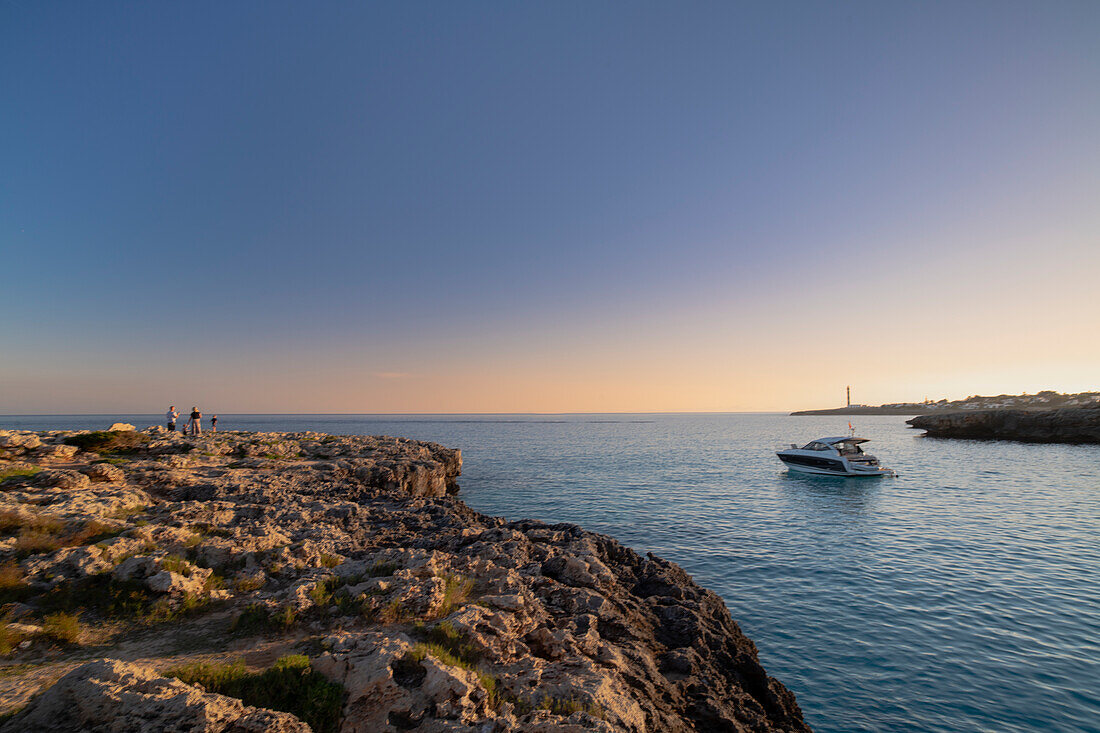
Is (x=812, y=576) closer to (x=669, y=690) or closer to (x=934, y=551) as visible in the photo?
(x=934, y=551)

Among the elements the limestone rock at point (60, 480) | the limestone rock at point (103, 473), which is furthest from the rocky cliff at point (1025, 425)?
the limestone rock at point (60, 480)

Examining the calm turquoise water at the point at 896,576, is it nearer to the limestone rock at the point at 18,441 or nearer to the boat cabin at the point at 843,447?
the boat cabin at the point at 843,447

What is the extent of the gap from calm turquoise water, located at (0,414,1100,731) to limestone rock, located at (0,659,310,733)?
10119 mm

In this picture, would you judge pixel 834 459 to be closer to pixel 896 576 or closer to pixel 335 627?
pixel 896 576

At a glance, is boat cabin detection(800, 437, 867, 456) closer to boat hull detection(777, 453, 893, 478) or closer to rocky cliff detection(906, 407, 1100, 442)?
boat hull detection(777, 453, 893, 478)

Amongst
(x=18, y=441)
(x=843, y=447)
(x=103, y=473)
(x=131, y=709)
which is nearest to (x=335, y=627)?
(x=131, y=709)

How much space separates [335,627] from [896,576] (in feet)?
61.5

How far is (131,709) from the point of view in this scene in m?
4.48

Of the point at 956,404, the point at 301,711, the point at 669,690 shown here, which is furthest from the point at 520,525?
the point at 956,404

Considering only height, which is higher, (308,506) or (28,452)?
(28,452)

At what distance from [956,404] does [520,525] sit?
211m

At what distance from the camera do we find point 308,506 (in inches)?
575

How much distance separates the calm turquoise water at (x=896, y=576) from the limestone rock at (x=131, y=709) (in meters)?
10.1

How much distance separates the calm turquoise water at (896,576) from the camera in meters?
9.68
